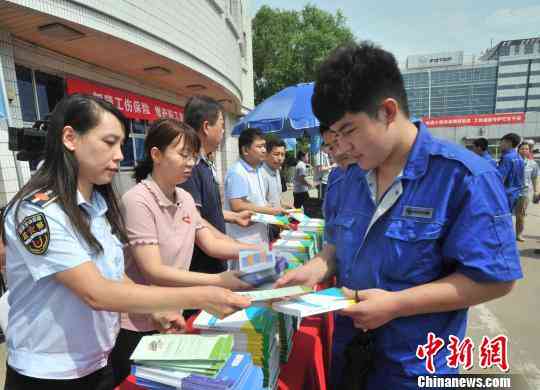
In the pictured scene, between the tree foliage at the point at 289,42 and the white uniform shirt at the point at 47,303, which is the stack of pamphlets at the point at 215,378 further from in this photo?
the tree foliage at the point at 289,42

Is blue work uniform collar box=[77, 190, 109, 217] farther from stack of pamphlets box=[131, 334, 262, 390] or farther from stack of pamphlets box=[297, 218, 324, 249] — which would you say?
stack of pamphlets box=[297, 218, 324, 249]

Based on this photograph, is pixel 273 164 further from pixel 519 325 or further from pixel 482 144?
pixel 482 144

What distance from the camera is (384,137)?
1.10 meters

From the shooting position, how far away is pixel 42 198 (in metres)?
1.13

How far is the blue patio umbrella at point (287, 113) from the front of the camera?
15.3 ft

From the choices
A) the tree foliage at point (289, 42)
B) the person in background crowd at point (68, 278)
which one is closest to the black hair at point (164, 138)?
the person in background crowd at point (68, 278)

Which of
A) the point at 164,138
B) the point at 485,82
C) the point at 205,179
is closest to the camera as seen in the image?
the point at 164,138

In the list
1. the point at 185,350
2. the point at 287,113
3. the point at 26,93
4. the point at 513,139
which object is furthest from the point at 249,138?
the point at 513,139

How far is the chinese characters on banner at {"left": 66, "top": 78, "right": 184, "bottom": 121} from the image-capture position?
5.97 metres

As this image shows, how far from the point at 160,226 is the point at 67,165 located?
54 cm

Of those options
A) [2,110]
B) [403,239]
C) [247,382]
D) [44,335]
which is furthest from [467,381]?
[2,110]

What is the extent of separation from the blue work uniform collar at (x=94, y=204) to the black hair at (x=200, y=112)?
1.10 m

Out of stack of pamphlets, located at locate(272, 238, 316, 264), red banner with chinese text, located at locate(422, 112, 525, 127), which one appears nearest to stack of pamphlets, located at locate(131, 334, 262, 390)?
stack of pamphlets, located at locate(272, 238, 316, 264)

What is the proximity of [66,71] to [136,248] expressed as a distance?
5658 millimetres
